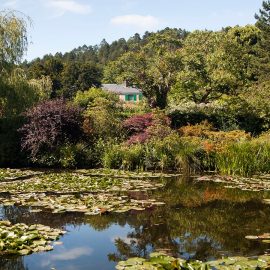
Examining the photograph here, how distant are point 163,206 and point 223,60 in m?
16.9

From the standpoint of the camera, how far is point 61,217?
28.3 feet

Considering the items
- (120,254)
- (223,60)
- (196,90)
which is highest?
(223,60)

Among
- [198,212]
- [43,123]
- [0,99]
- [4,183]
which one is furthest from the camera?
[0,99]

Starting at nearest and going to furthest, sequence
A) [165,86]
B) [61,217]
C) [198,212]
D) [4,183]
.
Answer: [61,217] → [198,212] → [4,183] → [165,86]

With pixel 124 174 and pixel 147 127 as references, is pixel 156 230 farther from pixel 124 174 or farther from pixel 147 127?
pixel 147 127

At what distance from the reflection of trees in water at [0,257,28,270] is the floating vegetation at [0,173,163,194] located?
4.82 metres

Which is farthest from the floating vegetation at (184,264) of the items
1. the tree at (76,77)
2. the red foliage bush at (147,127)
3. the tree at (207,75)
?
the tree at (76,77)

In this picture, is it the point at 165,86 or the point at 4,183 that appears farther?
the point at 165,86

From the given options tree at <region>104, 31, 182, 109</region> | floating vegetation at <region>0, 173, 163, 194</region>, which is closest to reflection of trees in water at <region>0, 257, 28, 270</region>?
floating vegetation at <region>0, 173, 163, 194</region>

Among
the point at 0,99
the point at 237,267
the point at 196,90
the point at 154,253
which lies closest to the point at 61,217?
the point at 154,253

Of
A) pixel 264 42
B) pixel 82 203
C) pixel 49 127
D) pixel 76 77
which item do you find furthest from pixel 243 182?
pixel 76 77

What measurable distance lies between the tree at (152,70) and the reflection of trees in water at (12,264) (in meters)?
18.3

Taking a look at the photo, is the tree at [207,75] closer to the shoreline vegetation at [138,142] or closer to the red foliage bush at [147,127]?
the shoreline vegetation at [138,142]

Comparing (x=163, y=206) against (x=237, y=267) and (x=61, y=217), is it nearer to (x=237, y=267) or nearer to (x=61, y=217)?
(x=61, y=217)
